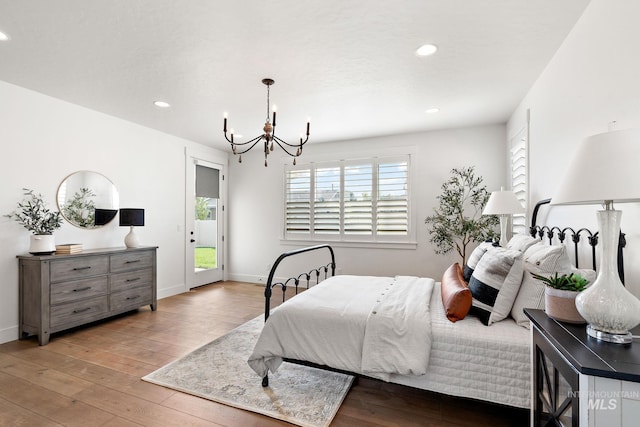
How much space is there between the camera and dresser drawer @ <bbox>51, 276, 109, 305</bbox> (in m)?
3.29

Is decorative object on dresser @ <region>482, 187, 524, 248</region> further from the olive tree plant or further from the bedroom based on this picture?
the olive tree plant

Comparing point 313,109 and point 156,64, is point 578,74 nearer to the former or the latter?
point 313,109

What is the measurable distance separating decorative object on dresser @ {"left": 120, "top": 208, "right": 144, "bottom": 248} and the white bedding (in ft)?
9.45

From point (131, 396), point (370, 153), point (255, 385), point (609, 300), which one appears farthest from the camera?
point (370, 153)

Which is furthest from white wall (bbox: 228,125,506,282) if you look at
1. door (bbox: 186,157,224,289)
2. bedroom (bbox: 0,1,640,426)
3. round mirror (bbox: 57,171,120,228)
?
round mirror (bbox: 57,171,120,228)

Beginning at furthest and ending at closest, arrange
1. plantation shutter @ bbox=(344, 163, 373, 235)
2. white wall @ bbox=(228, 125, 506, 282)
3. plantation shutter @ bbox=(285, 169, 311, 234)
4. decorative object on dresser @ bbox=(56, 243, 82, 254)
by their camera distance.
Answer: plantation shutter @ bbox=(285, 169, 311, 234), plantation shutter @ bbox=(344, 163, 373, 235), white wall @ bbox=(228, 125, 506, 282), decorative object on dresser @ bbox=(56, 243, 82, 254)

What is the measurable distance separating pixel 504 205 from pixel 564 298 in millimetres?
2032

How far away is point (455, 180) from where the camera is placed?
464 cm

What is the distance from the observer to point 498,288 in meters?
2.02

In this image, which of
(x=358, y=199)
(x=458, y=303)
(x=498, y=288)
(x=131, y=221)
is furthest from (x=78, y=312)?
(x=498, y=288)

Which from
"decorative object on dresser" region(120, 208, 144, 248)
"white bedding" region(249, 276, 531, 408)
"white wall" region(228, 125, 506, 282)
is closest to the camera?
"white bedding" region(249, 276, 531, 408)

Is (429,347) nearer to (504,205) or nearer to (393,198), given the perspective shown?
(504,205)

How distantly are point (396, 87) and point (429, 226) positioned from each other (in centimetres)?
240

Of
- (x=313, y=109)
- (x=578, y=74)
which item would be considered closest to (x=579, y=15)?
(x=578, y=74)
